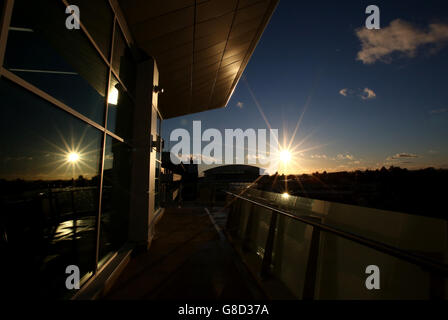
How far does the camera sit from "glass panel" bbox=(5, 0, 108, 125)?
1.51 metres

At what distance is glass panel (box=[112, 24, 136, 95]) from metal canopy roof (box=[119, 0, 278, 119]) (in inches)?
12.2

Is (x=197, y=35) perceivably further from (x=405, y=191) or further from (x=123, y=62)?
(x=405, y=191)

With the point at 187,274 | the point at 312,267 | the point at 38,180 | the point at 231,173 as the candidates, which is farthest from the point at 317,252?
the point at 231,173

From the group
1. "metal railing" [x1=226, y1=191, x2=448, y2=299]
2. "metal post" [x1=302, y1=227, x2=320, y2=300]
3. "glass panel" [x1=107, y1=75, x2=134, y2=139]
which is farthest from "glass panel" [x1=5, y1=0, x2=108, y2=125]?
"metal post" [x1=302, y1=227, x2=320, y2=300]

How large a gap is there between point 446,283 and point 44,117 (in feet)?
9.96

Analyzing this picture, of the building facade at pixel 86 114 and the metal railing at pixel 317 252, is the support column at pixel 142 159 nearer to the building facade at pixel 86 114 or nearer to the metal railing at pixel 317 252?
the building facade at pixel 86 114

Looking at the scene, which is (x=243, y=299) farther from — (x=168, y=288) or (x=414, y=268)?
(x=414, y=268)

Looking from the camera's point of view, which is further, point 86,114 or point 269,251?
point 269,251

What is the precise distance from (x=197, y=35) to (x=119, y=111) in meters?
2.21

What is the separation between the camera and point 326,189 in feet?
61.6

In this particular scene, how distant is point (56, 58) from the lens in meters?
2.32

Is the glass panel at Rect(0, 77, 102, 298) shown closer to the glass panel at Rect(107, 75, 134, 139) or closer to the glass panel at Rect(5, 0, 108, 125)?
the glass panel at Rect(5, 0, 108, 125)

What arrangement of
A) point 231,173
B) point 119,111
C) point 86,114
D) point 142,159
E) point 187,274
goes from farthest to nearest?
1. point 231,173
2. point 142,159
3. point 119,111
4. point 187,274
5. point 86,114

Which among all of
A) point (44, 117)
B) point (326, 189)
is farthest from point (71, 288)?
point (326, 189)
